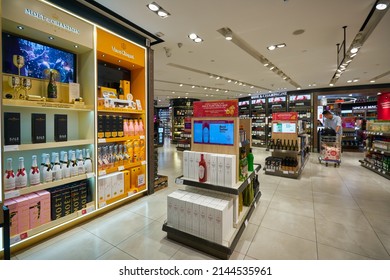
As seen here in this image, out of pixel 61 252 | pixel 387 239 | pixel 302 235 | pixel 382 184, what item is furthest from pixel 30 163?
pixel 382 184

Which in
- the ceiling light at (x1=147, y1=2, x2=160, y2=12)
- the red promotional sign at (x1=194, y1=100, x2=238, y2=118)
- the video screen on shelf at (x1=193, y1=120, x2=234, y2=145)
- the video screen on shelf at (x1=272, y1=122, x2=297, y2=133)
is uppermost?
the ceiling light at (x1=147, y1=2, x2=160, y2=12)

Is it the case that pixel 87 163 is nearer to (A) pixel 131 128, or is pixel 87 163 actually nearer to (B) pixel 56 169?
(B) pixel 56 169

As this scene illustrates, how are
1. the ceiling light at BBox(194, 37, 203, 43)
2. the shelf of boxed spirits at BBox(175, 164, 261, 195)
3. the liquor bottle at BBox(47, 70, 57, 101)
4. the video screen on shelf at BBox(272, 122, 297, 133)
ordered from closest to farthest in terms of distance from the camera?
the shelf of boxed spirits at BBox(175, 164, 261, 195) < the liquor bottle at BBox(47, 70, 57, 101) < the ceiling light at BBox(194, 37, 203, 43) < the video screen on shelf at BBox(272, 122, 297, 133)

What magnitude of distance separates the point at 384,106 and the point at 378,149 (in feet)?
6.21

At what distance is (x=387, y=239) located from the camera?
2467mm

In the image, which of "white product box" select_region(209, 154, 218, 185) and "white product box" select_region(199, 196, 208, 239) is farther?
"white product box" select_region(209, 154, 218, 185)

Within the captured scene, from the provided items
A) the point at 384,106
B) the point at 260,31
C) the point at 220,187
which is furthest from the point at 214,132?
the point at 384,106

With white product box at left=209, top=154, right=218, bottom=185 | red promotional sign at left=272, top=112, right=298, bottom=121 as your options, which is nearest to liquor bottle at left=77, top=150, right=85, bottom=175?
white product box at left=209, top=154, right=218, bottom=185

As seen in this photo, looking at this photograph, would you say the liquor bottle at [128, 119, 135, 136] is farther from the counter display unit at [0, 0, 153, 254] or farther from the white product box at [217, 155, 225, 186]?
the white product box at [217, 155, 225, 186]

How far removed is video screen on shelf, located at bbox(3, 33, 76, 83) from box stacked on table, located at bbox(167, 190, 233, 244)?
251 centimetres

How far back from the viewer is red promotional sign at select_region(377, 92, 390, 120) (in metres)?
6.48

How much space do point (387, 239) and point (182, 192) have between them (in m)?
2.72

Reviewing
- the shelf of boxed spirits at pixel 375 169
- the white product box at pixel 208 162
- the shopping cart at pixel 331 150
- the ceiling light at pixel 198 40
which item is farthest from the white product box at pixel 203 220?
the shopping cart at pixel 331 150
